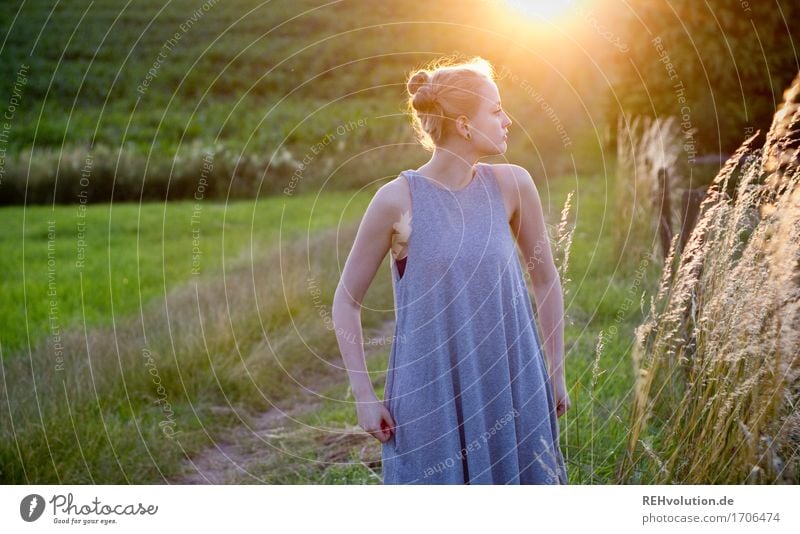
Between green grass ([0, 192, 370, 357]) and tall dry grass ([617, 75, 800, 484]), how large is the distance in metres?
2.48

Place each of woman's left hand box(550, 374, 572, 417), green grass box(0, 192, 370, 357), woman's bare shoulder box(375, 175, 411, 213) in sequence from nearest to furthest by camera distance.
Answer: woman's bare shoulder box(375, 175, 411, 213)
woman's left hand box(550, 374, 572, 417)
green grass box(0, 192, 370, 357)

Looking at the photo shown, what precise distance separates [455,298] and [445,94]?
18.4 inches

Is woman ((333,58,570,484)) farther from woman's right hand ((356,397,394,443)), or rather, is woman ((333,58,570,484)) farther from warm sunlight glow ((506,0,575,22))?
warm sunlight glow ((506,0,575,22))

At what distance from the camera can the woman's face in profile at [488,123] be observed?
196cm

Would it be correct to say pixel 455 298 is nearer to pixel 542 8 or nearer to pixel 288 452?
pixel 288 452

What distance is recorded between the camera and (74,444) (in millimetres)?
2896

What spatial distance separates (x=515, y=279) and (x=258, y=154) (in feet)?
21.4

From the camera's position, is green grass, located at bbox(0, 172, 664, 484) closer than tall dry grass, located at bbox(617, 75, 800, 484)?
No

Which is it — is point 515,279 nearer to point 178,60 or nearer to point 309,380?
point 309,380

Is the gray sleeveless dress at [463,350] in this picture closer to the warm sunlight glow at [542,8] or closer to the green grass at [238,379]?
the green grass at [238,379]

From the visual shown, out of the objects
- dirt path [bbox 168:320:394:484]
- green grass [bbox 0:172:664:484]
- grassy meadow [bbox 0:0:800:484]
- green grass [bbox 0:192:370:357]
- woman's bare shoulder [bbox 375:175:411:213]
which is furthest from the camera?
green grass [bbox 0:192:370:357]

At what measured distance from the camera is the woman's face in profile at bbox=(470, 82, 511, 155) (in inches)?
77.0

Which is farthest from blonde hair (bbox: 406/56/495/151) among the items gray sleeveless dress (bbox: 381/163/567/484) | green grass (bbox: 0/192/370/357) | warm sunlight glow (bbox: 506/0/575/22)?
warm sunlight glow (bbox: 506/0/575/22)

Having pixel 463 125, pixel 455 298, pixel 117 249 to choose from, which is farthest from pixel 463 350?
pixel 117 249
